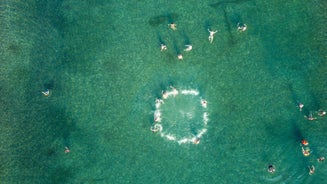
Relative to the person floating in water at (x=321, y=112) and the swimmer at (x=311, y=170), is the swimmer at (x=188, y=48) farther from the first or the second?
the swimmer at (x=311, y=170)

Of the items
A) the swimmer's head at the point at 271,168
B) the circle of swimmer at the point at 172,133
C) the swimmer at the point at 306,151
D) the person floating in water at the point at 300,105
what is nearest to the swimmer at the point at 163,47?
the circle of swimmer at the point at 172,133

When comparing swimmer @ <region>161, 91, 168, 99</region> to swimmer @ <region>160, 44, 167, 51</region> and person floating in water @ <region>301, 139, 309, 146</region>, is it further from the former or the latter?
person floating in water @ <region>301, 139, 309, 146</region>

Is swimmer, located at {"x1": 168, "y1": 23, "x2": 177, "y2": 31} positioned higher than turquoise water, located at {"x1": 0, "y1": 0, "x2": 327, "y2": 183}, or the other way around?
swimmer, located at {"x1": 168, "y1": 23, "x2": 177, "y2": 31}

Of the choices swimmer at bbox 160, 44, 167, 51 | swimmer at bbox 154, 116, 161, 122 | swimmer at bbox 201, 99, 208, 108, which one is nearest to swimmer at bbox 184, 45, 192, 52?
swimmer at bbox 160, 44, 167, 51

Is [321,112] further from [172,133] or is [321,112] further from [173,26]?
[173,26]

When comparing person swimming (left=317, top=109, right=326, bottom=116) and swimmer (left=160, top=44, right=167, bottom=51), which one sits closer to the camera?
swimmer (left=160, top=44, right=167, bottom=51)
